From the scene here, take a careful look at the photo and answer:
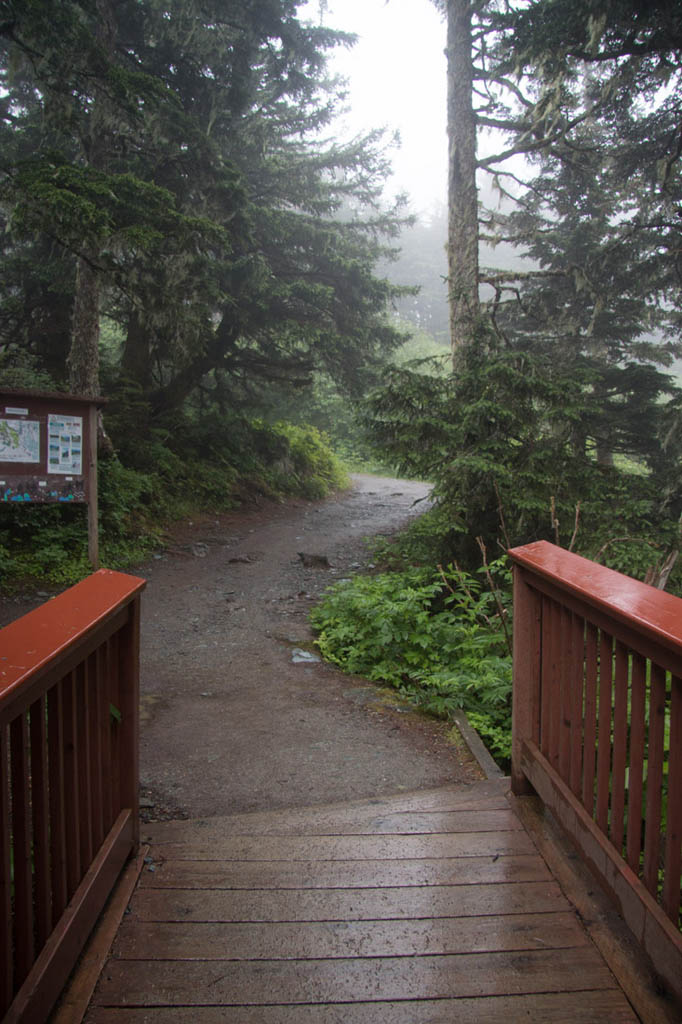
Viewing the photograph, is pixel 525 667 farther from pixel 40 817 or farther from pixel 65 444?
pixel 65 444

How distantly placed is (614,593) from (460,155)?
11567mm

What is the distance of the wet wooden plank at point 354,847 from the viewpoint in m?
2.59

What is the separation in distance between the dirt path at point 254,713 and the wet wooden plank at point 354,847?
64 cm

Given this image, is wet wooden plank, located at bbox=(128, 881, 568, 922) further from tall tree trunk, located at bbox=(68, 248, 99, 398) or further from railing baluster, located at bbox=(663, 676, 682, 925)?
tall tree trunk, located at bbox=(68, 248, 99, 398)

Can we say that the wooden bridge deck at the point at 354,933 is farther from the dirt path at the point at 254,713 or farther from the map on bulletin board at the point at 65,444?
the map on bulletin board at the point at 65,444

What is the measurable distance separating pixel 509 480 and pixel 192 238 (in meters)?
6.56

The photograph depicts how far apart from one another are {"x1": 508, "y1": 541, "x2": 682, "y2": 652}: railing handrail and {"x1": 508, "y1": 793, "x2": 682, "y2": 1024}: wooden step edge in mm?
1005

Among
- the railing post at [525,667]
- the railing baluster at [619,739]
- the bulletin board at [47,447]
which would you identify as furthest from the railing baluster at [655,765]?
the bulletin board at [47,447]

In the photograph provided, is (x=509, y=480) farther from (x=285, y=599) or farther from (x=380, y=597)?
(x=285, y=599)

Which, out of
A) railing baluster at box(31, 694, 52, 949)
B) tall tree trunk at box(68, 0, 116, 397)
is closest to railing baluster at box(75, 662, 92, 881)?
railing baluster at box(31, 694, 52, 949)

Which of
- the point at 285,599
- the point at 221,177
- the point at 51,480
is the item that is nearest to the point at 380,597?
the point at 285,599

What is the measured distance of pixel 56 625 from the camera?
5.98ft

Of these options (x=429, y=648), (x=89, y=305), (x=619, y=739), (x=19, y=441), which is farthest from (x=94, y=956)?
(x=89, y=305)

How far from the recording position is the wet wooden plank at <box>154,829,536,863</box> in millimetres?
2594
